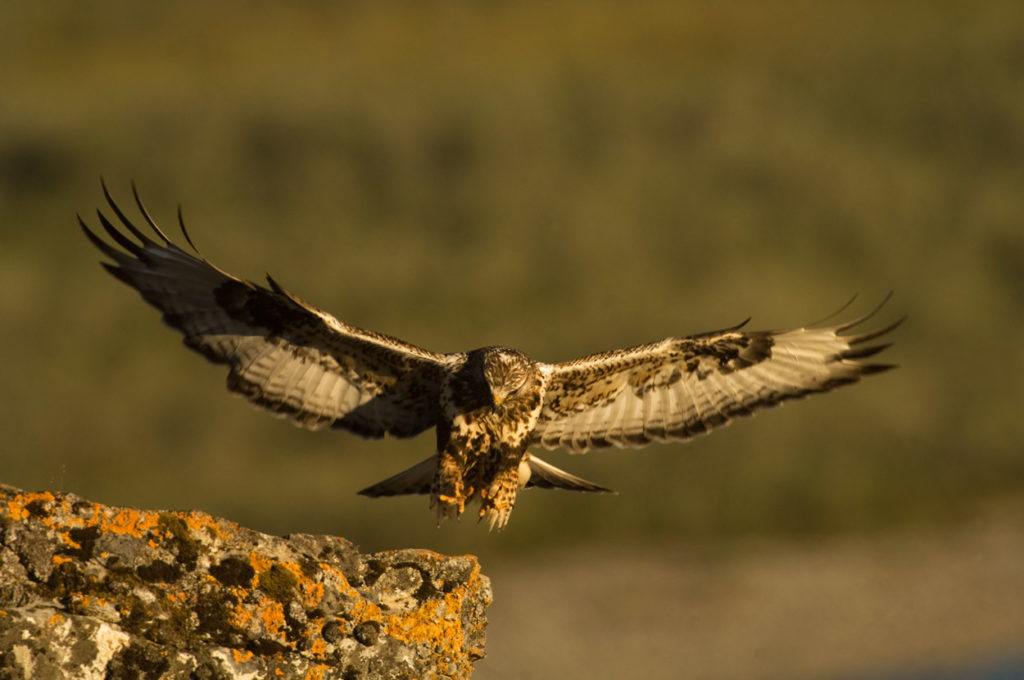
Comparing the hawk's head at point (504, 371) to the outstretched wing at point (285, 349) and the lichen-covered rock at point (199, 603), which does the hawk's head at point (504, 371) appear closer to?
the outstretched wing at point (285, 349)

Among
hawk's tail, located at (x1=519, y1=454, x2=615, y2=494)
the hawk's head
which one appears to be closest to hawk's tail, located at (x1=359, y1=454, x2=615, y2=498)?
hawk's tail, located at (x1=519, y1=454, x2=615, y2=494)

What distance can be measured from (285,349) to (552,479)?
1.70 m

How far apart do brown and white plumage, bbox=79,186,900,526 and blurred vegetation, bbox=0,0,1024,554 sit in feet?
22.6

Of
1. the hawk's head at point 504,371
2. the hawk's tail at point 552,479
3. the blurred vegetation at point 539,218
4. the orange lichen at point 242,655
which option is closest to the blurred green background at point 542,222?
the blurred vegetation at point 539,218

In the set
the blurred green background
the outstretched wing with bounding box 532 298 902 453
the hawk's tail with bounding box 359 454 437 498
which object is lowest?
the hawk's tail with bounding box 359 454 437 498

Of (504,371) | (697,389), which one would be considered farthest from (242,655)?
(697,389)

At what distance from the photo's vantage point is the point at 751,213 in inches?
919

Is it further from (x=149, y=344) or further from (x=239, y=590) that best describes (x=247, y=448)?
(x=239, y=590)

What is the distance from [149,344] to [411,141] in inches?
271

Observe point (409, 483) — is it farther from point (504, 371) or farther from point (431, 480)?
point (504, 371)

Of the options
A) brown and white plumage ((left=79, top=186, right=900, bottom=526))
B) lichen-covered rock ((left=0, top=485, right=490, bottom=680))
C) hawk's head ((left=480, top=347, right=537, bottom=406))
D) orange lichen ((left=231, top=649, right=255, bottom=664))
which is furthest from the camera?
brown and white plumage ((left=79, top=186, right=900, bottom=526))

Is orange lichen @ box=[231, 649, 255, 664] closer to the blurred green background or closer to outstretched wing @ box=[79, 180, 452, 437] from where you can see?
outstretched wing @ box=[79, 180, 452, 437]

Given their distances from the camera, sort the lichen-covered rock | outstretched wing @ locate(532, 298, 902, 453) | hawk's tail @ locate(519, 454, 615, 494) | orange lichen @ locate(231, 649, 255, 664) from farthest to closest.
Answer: outstretched wing @ locate(532, 298, 902, 453), hawk's tail @ locate(519, 454, 615, 494), orange lichen @ locate(231, 649, 255, 664), the lichen-covered rock

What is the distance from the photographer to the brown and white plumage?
27.8 ft
